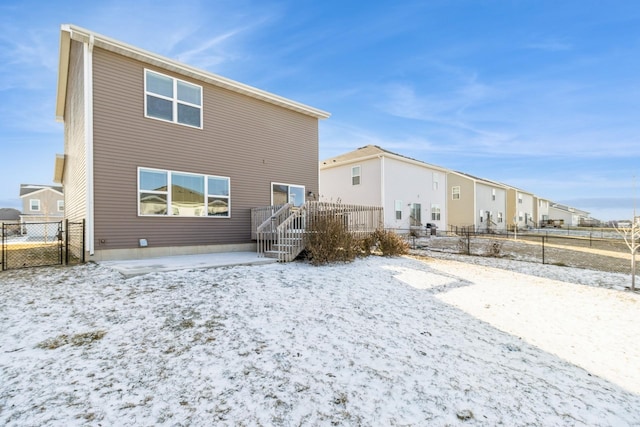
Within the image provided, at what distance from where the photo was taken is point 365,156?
1859 centimetres

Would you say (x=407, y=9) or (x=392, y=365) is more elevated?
(x=407, y=9)

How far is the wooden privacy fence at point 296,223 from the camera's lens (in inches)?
318

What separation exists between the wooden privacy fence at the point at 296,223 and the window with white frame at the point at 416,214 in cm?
1049

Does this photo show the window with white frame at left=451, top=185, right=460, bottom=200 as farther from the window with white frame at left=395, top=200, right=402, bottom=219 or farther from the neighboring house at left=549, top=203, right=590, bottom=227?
the neighboring house at left=549, top=203, right=590, bottom=227

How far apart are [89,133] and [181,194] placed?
267 centimetres

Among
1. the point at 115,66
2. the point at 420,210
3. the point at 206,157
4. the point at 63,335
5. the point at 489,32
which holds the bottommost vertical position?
the point at 63,335

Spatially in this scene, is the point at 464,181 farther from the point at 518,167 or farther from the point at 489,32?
the point at 489,32

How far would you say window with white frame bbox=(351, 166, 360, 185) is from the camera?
19.3m

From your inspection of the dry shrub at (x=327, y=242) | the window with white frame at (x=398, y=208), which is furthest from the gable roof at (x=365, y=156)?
the dry shrub at (x=327, y=242)

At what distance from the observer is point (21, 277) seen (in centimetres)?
596

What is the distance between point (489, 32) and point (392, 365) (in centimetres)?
1399

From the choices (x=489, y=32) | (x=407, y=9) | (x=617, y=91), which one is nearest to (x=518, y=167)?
(x=617, y=91)

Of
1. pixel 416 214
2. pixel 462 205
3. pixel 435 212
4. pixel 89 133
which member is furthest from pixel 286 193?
pixel 462 205

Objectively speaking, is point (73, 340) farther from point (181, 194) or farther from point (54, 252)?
point (54, 252)
